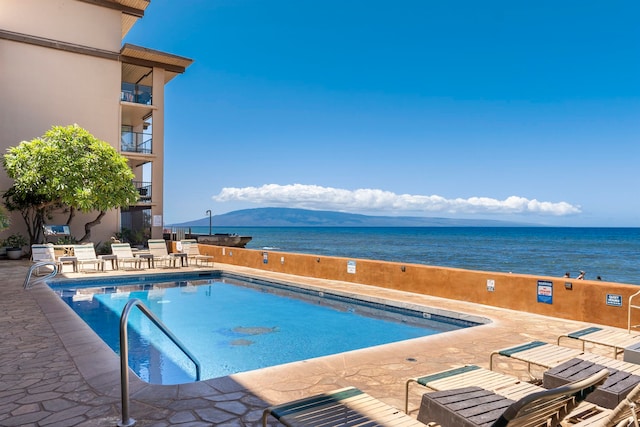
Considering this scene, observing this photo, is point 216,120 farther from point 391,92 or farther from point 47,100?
point 47,100

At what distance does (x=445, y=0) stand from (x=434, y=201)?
3189 inches

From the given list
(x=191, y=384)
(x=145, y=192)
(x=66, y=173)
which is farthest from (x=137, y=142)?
(x=191, y=384)

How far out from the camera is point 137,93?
2369 cm

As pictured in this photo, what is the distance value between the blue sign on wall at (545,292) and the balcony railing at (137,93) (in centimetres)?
2192

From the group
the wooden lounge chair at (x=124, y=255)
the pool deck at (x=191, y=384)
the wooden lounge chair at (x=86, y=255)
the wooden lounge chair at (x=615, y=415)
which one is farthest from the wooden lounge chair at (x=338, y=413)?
the wooden lounge chair at (x=124, y=255)

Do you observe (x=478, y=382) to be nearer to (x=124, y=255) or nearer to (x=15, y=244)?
(x=124, y=255)

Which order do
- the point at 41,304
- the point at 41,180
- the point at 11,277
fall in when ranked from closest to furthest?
the point at 41,304, the point at 11,277, the point at 41,180

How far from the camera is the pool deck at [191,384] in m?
3.47

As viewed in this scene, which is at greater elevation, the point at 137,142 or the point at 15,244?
the point at 137,142

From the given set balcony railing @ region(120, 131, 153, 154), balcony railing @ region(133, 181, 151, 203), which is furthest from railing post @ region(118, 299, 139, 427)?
balcony railing @ region(120, 131, 153, 154)

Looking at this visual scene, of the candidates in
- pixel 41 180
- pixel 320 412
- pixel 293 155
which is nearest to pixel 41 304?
pixel 320 412

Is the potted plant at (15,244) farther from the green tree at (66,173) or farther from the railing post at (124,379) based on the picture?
the railing post at (124,379)

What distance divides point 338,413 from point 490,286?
253 inches

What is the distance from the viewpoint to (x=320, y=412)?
2.65 m
